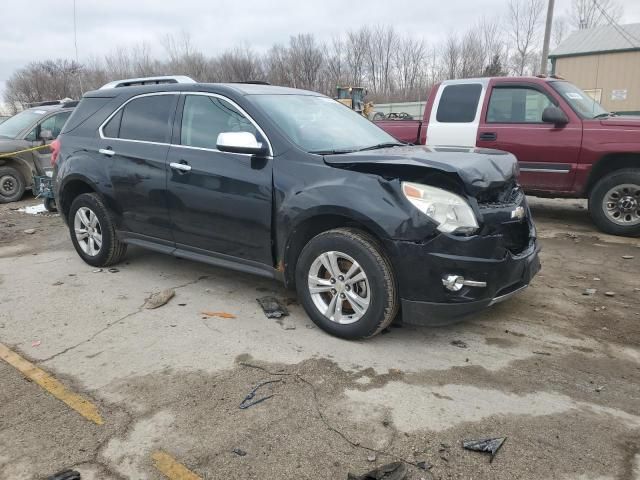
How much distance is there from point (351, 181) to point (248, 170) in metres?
0.94

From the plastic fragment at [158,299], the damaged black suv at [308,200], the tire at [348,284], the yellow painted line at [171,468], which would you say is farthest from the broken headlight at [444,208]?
the plastic fragment at [158,299]

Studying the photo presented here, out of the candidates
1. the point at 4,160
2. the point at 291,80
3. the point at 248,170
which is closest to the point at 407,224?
the point at 248,170

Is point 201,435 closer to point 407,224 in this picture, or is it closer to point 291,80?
point 407,224

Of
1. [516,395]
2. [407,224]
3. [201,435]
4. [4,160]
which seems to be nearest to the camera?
[201,435]

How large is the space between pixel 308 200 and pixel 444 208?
0.98 meters

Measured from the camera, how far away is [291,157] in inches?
154

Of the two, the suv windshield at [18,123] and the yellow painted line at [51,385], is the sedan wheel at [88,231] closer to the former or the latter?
the yellow painted line at [51,385]

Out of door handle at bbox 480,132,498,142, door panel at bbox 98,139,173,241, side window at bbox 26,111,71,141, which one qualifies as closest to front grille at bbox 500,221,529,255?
door panel at bbox 98,139,173,241

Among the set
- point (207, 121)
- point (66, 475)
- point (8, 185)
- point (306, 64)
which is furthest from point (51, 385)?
point (306, 64)

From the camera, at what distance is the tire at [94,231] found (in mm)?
5328

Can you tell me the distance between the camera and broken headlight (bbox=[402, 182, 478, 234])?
10.9ft

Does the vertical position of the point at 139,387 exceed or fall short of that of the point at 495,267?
it falls short

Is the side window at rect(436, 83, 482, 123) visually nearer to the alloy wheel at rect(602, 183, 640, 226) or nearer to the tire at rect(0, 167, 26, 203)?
the alloy wheel at rect(602, 183, 640, 226)

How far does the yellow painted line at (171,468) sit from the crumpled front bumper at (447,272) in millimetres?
1691
